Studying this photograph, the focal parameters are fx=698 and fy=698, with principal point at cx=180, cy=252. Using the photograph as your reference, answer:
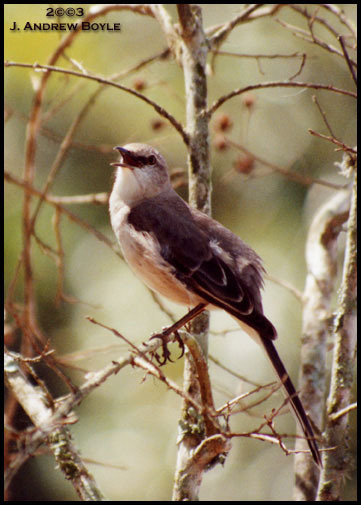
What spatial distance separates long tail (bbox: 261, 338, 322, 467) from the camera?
335 cm

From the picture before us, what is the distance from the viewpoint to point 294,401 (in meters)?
3.67

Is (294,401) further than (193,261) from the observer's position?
No

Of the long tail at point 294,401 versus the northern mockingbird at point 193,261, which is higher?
the northern mockingbird at point 193,261

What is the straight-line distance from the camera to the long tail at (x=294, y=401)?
3348 mm

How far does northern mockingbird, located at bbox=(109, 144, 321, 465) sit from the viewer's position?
13.0 feet

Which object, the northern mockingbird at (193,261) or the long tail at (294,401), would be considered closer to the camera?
the long tail at (294,401)

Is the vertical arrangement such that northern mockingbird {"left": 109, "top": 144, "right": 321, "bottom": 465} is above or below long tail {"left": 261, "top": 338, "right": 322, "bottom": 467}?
above

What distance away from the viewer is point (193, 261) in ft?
13.5

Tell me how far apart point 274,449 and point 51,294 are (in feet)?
10.5

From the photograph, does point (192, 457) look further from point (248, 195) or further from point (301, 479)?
point (248, 195)

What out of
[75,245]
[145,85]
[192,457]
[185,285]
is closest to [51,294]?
[75,245]

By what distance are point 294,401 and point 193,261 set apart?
3.29 ft

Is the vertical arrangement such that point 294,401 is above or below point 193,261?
below

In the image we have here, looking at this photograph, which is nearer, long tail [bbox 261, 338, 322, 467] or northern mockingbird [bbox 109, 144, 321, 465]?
long tail [bbox 261, 338, 322, 467]
